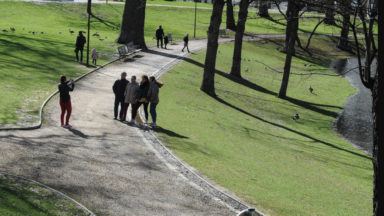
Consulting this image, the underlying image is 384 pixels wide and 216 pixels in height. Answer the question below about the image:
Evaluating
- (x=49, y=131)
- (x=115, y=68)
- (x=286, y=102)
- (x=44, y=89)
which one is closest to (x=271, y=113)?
(x=286, y=102)

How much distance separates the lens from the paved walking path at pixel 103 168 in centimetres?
1171

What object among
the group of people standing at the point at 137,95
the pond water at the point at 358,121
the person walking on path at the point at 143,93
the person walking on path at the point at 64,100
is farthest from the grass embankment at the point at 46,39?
the pond water at the point at 358,121

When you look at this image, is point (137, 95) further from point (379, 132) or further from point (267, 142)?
point (379, 132)

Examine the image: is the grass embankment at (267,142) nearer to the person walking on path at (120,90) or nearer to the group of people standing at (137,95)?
the group of people standing at (137,95)

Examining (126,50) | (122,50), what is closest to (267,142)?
(122,50)

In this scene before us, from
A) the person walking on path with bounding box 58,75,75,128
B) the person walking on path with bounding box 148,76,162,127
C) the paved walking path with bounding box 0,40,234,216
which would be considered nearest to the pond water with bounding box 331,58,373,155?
the person walking on path with bounding box 148,76,162,127

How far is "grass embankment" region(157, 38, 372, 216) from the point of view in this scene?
14578 mm

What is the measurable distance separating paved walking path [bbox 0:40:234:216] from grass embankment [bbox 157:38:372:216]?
4.68ft

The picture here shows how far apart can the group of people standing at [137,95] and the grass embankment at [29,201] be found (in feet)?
26.5

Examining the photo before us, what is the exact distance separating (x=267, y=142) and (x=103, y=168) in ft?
34.1

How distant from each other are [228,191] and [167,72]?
20.6m

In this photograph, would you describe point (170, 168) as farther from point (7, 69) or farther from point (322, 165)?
point (7, 69)

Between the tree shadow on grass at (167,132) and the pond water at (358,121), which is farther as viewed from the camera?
the pond water at (358,121)

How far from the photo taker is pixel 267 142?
73.7ft
